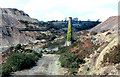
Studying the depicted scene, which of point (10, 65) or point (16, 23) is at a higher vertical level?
point (16, 23)

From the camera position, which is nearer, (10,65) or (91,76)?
(91,76)

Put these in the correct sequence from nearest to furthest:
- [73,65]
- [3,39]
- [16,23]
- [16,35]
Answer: [73,65] → [3,39] → [16,35] → [16,23]

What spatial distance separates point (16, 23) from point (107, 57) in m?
78.6

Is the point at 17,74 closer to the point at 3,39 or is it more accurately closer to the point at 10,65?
the point at 10,65

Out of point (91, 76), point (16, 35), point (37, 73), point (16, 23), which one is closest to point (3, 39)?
point (16, 35)

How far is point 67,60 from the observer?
62.7ft

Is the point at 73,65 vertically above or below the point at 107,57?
below

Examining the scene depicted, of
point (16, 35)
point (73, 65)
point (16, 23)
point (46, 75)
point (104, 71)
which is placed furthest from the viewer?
point (16, 23)

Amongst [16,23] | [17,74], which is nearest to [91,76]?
[17,74]

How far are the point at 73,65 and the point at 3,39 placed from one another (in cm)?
4152

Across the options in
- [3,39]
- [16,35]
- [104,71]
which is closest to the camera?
[104,71]

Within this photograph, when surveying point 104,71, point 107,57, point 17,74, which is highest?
point 107,57

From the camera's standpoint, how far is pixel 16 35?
6088 cm

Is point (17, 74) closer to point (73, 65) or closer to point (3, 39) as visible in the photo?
point (73, 65)
